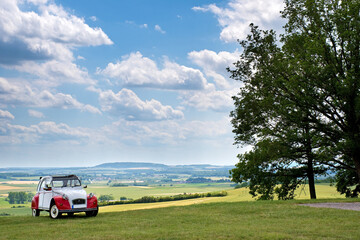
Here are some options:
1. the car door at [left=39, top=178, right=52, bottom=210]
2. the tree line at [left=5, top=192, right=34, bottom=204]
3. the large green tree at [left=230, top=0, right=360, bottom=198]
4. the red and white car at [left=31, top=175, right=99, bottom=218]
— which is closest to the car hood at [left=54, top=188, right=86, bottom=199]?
the red and white car at [left=31, top=175, right=99, bottom=218]

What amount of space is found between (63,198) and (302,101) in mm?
18164

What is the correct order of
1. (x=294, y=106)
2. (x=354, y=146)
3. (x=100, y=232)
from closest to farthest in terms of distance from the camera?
(x=100, y=232), (x=354, y=146), (x=294, y=106)

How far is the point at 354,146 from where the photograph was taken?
28141 millimetres

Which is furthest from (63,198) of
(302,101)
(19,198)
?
(19,198)

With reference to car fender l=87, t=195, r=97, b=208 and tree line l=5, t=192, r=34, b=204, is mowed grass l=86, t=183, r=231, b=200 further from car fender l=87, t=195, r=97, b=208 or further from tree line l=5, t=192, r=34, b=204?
car fender l=87, t=195, r=97, b=208

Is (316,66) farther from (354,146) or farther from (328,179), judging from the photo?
(328,179)

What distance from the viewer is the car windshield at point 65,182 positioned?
73.8 feet

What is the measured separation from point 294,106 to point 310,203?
28.6 feet

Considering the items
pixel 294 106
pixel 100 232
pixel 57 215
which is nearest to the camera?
pixel 100 232

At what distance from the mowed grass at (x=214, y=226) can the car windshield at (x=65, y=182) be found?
1.98 metres

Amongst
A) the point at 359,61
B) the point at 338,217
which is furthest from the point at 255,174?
the point at 338,217

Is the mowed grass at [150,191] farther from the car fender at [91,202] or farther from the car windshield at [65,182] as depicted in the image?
the car fender at [91,202]

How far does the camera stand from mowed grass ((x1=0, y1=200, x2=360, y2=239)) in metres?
14.2

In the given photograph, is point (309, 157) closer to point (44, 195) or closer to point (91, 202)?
point (91, 202)
